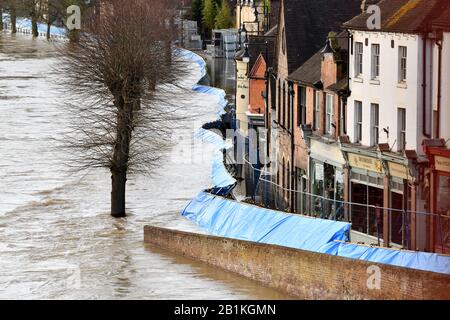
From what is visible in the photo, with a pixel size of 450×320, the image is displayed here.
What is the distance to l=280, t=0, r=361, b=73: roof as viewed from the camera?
54.6 meters

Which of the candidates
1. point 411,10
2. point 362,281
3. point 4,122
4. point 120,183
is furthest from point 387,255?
point 4,122

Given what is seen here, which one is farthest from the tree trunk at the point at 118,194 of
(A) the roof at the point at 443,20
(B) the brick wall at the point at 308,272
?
(A) the roof at the point at 443,20

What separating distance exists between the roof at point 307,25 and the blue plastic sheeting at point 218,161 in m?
5.92

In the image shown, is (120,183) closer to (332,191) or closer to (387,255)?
(332,191)

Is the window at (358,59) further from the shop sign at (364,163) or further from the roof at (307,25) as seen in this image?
the roof at (307,25)

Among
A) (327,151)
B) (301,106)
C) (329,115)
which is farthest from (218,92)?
(327,151)

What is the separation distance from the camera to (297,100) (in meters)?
53.1

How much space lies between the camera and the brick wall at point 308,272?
1287 inches

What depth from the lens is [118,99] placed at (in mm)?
59562

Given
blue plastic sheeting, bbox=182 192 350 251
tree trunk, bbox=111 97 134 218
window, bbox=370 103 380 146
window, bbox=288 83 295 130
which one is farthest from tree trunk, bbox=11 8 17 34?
window, bbox=370 103 380 146

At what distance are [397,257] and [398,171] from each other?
5124 millimetres

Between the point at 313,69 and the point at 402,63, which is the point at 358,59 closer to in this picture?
the point at 402,63

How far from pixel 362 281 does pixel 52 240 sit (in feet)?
65.8

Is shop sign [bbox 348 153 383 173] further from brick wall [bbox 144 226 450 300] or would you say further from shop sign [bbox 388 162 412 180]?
brick wall [bbox 144 226 450 300]
